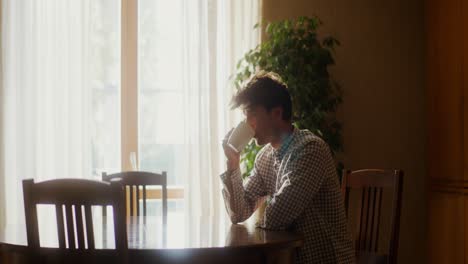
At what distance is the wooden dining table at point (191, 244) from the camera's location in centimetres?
186

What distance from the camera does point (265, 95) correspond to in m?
2.28

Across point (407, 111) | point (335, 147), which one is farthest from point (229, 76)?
point (407, 111)

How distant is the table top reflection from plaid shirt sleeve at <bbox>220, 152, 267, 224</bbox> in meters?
0.05

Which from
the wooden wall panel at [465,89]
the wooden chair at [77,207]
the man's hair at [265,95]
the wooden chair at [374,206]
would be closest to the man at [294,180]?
the man's hair at [265,95]

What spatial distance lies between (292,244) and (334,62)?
2.27m

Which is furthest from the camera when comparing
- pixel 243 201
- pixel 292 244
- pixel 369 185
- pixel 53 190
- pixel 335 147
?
pixel 335 147

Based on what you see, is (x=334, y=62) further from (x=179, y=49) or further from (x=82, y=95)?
(x=82, y=95)

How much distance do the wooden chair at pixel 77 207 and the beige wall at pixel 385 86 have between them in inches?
109

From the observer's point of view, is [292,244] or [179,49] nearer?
[292,244]

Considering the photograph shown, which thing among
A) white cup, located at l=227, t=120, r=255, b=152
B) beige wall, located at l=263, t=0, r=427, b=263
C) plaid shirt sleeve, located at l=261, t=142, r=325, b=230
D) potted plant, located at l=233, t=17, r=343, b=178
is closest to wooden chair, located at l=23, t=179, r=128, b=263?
plaid shirt sleeve, located at l=261, t=142, r=325, b=230

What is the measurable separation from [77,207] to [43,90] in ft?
8.22

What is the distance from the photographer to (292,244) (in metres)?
2.00

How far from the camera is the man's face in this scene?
2.29 meters

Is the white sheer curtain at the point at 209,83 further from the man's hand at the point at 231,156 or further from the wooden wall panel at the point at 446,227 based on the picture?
the man's hand at the point at 231,156
